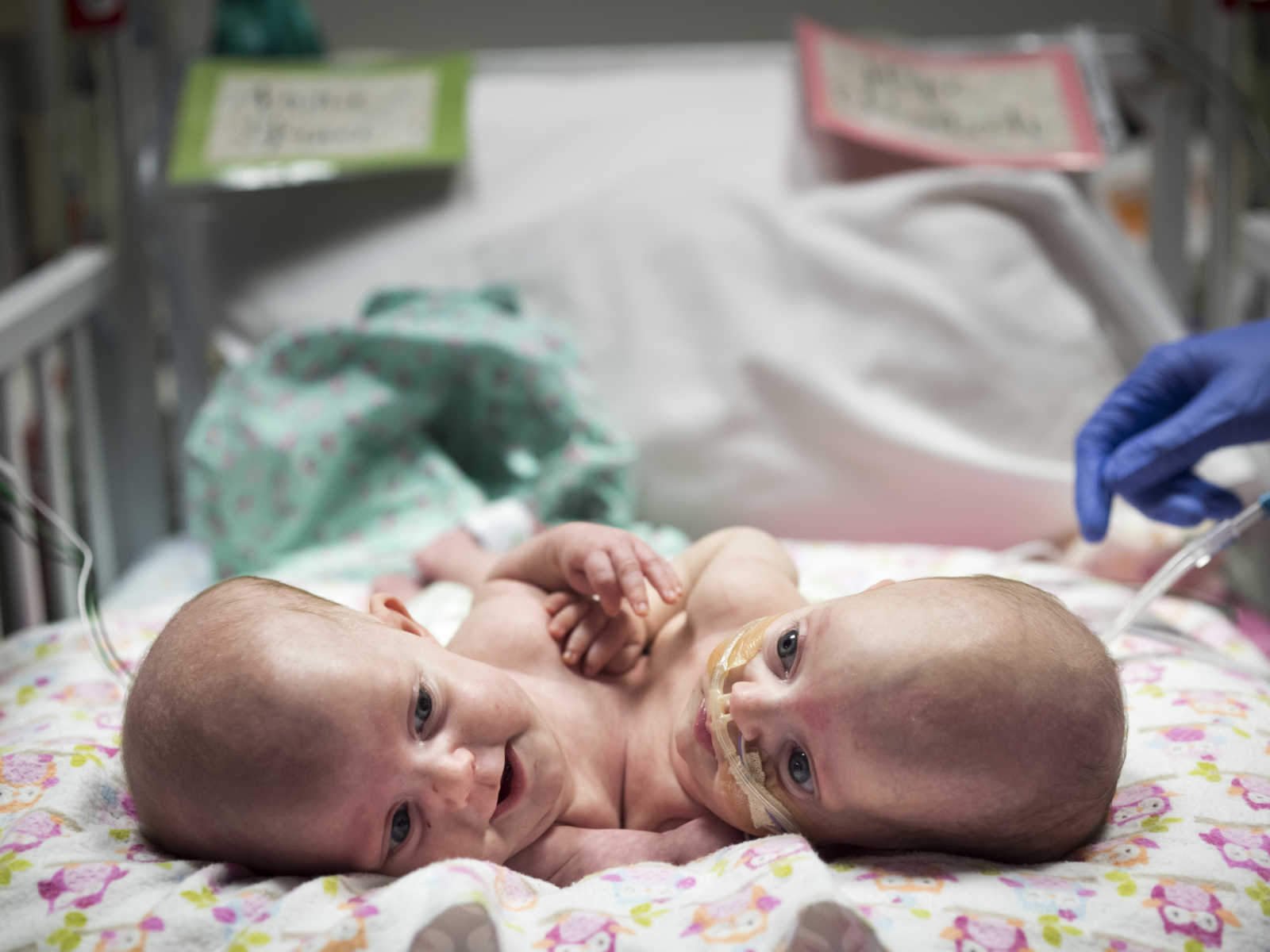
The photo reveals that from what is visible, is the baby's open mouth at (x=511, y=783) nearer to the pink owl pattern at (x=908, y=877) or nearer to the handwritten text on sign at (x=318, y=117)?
the pink owl pattern at (x=908, y=877)

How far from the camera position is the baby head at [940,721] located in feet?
2.16

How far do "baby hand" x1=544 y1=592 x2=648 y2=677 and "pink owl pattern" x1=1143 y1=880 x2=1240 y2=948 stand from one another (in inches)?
15.9

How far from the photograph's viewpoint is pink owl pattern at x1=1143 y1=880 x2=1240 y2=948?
63 centimetres

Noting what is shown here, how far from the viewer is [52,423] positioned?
130cm

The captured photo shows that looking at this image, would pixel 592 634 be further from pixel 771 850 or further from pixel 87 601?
pixel 87 601

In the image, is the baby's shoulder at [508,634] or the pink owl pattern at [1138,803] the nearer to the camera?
the pink owl pattern at [1138,803]

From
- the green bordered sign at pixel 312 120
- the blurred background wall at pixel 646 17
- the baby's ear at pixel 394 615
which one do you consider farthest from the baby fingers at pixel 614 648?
the blurred background wall at pixel 646 17

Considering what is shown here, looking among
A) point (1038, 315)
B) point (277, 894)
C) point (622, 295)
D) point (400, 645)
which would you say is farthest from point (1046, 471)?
point (277, 894)

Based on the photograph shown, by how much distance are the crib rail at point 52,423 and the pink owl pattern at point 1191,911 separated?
96 cm

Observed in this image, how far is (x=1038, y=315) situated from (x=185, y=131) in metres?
1.09

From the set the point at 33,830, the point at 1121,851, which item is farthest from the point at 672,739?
the point at 33,830

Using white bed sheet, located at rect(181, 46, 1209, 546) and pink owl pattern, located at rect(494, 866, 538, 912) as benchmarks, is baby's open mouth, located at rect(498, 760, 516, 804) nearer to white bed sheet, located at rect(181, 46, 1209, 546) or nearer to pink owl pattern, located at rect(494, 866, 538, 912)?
pink owl pattern, located at rect(494, 866, 538, 912)

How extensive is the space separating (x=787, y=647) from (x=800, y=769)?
0.08 meters

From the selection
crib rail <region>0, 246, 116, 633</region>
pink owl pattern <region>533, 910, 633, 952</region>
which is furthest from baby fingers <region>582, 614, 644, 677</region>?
crib rail <region>0, 246, 116, 633</region>
